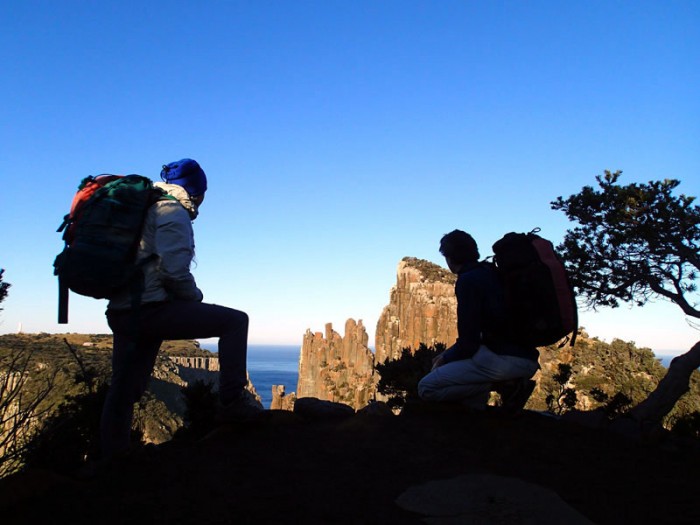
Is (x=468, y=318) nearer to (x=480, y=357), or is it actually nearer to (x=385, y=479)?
(x=480, y=357)

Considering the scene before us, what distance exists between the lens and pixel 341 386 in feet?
219

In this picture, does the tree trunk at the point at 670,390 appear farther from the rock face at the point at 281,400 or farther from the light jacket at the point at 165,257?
the rock face at the point at 281,400

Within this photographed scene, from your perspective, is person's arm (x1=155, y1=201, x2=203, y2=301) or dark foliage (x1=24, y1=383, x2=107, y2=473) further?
dark foliage (x1=24, y1=383, x2=107, y2=473)

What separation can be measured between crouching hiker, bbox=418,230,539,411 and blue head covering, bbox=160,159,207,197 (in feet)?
8.78

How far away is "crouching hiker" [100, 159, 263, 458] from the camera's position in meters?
4.18

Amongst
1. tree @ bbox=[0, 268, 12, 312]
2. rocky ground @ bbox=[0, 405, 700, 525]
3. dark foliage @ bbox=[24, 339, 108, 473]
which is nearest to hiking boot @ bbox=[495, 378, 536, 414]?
rocky ground @ bbox=[0, 405, 700, 525]

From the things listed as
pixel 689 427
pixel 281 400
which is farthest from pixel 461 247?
pixel 281 400

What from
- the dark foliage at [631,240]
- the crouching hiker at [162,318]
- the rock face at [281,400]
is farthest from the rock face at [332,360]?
the crouching hiker at [162,318]

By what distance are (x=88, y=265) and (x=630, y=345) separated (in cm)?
2074

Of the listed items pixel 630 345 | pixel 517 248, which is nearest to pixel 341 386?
pixel 630 345

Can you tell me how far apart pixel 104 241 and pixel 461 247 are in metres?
3.57

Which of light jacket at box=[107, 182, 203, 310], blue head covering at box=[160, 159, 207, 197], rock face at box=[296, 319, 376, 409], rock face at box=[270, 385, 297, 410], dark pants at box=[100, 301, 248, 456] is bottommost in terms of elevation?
rock face at box=[270, 385, 297, 410]

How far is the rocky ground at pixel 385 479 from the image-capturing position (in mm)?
3363

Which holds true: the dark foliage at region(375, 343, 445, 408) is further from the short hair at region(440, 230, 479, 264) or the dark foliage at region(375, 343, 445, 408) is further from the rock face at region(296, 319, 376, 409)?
the rock face at region(296, 319, 376, 409)
